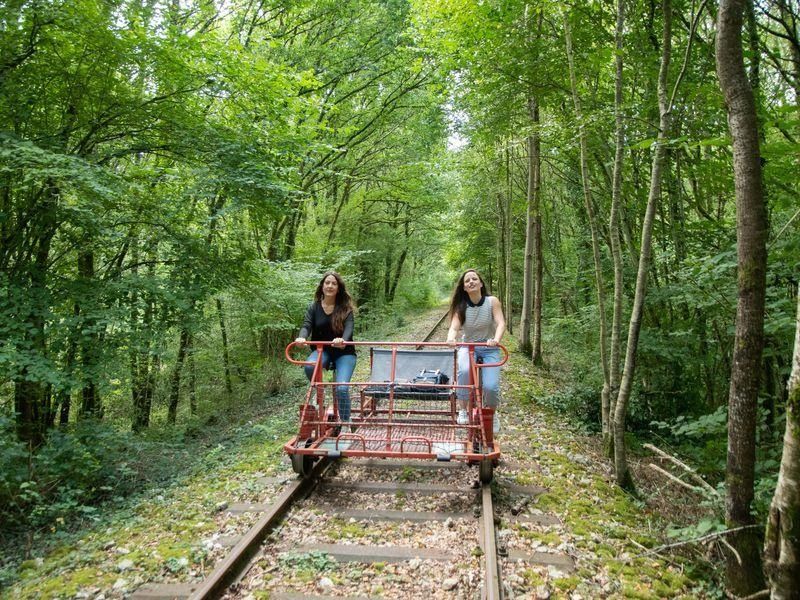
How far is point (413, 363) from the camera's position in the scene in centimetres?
653

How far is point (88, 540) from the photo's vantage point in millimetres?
4500

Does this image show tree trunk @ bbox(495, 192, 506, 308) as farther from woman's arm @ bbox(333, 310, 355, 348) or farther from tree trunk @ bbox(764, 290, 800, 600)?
tree trunk @ bbox(764, 290, 800, 600)

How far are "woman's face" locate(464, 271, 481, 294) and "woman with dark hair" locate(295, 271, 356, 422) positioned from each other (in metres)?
1.57

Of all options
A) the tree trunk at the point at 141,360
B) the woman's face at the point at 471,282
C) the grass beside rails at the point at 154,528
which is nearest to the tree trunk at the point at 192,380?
the tree trunk at the point at 141,360

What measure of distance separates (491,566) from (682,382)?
531 centimetres

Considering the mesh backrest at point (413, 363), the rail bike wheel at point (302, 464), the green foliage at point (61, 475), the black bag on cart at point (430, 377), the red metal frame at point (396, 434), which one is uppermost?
the mesh backrest at point (413, 363)

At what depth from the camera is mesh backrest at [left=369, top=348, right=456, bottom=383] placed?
646 cm

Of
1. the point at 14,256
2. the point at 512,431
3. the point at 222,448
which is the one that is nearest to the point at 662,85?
the point at 512,431

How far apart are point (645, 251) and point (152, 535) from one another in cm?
542

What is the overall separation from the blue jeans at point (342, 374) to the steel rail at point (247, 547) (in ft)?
3.12

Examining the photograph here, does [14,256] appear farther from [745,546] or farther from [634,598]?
[745,546]

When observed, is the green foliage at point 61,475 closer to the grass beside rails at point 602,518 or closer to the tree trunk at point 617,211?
the grass beside rails at point 602,518

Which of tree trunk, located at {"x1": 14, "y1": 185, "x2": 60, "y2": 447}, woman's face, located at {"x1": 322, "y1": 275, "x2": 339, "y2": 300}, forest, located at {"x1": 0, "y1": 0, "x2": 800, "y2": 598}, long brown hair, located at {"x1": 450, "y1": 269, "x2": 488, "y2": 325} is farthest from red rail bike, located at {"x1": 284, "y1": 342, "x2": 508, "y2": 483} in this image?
tree trunk, located at {"x1": 14, "y1": 185, "x2": 60, "y2": 447}

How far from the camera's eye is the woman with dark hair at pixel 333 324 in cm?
607
